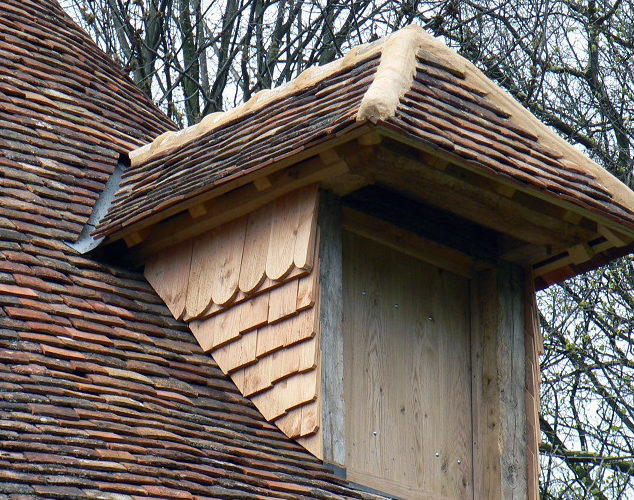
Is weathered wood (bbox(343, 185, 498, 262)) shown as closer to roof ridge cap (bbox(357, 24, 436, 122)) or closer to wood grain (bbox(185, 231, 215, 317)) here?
roof ridge cap (bbox(357, 24, 436, 122))

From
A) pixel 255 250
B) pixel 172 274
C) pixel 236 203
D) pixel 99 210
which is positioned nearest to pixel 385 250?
pixel 255 250

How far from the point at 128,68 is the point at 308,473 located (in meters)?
8.14

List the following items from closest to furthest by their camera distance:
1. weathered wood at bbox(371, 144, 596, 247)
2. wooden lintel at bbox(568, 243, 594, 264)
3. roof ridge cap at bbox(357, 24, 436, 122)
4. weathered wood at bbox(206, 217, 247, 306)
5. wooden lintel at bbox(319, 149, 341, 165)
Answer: roof ridge cap at bbox(357, 24, 436, 122) → wooden lintel at bbox(319, 149, 341, 165) → weathered wood at bbox(371, 144, 596, 247) → weathered wood at bbox(206, 217, 247, 306) → wooden lintel at bbox(568, 243, 594, 264)

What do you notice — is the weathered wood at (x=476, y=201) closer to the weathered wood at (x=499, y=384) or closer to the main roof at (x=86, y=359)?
the weathered wood at (x=499, y=384)

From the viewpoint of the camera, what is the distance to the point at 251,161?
575 cm

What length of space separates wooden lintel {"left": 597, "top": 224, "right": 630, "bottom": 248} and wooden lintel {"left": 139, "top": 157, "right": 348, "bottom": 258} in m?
1.38

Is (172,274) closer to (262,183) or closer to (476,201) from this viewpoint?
(262,183)

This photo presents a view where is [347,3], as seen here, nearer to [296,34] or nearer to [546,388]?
[296,34]

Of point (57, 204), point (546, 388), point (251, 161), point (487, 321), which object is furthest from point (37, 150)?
point (546, 388)

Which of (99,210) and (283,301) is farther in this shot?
(99,210)

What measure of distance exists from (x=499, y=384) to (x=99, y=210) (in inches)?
92.5

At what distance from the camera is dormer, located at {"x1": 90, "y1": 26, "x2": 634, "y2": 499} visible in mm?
5555

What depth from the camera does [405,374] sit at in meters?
6.07

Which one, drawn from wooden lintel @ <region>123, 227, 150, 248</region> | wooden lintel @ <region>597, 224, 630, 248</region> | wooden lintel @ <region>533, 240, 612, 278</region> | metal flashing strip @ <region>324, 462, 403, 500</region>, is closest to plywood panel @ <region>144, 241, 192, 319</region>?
wooden lintel @ <region>123, 227, 150, 248</region>
